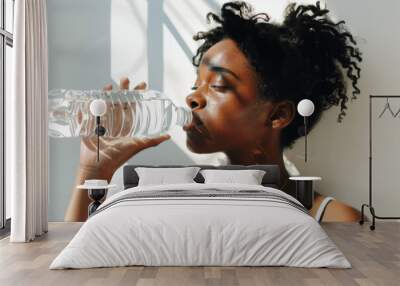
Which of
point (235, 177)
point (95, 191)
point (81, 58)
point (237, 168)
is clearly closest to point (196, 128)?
point (237, 168)

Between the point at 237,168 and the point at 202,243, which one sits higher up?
the point at 237,168

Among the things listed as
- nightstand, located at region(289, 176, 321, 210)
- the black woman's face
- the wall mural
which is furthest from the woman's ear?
nightstand, located at region(289, 176, 321, 210)

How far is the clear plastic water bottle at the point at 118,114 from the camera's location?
7703 millimetres

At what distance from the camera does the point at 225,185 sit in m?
6.02

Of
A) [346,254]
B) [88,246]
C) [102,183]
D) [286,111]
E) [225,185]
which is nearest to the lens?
[88,246]

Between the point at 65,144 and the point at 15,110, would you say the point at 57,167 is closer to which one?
the point at 65,144

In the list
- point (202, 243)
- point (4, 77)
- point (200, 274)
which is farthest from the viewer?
point (4, 77)

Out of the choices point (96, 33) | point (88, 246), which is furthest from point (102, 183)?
point (88, 246)

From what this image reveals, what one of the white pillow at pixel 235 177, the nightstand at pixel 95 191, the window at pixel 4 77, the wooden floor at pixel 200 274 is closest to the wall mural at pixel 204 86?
the nightstand at pixel 95 191

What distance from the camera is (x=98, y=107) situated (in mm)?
7367

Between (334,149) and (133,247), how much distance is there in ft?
13.0

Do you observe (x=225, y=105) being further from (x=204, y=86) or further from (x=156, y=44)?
(x=156, y=44)

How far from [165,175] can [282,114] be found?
1858mm

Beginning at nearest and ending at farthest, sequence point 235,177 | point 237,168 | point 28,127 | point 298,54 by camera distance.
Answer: point 28,127, point 235,177, point 237,168, point 298,54
